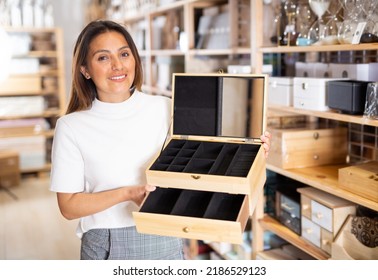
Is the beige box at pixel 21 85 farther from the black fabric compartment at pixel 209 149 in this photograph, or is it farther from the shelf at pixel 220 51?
the black fabric compartment at pixel 209 149

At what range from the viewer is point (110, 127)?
1474mm

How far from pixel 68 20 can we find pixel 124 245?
4.38 m

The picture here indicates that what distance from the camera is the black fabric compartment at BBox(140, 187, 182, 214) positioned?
143 centimetres

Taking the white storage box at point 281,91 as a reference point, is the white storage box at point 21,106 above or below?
below

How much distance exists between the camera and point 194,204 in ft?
4.83

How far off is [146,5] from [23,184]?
2.23 m

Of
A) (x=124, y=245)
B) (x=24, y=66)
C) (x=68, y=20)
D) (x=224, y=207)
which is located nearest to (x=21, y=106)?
(x=24, y=66)

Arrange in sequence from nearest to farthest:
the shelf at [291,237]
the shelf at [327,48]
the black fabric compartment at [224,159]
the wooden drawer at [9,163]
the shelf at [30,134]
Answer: the black fabric compartment at [224,159]
the shelf at [327,48]
the shelf at [291,237]
the wooden drawer at [9,163]
the shelf at [30,134]

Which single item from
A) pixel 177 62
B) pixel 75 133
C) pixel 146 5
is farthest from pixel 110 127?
pixel 146 5

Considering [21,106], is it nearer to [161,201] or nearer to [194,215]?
[161,201]

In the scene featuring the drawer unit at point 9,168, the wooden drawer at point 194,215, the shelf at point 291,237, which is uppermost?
the wooden drawer at point 194,215

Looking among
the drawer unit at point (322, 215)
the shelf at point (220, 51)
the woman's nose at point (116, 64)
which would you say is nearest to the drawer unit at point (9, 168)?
the shelf at point (220, 51)

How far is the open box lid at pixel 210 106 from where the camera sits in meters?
1.54
